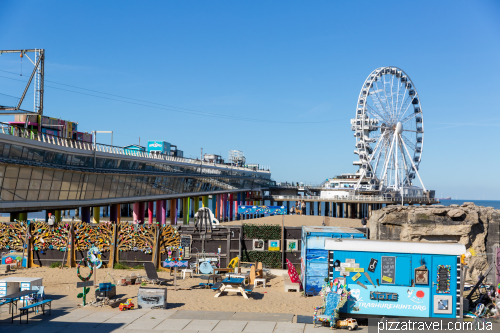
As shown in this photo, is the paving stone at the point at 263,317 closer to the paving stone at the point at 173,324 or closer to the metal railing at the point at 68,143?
the paving stone at the point at 173,324

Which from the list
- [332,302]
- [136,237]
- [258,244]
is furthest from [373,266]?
[136,237]

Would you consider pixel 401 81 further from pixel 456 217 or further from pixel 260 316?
pixel 260 316

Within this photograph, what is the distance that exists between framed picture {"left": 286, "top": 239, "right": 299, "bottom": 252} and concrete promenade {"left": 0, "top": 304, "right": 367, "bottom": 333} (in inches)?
289

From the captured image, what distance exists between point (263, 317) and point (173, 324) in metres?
2.39

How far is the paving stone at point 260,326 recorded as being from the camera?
34.6 ft

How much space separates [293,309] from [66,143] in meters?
21.1

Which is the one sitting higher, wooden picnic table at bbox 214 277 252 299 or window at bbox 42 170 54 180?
window at bbox 42 170 54 180

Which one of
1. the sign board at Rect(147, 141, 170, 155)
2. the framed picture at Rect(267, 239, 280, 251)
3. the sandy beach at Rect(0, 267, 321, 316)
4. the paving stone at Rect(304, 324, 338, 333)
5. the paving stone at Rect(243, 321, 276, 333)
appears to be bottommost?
the sandy beach at Rect(0, 267, 321, 316)

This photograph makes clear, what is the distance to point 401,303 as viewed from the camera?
11.1 metres

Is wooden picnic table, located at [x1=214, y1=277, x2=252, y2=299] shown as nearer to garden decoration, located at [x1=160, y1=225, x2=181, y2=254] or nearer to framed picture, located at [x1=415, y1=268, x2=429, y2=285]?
garden decoration, located at [x1=160, y1=225, x2=181, y2=254]

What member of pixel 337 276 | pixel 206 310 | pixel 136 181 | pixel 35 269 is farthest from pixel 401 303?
pixel 136 181

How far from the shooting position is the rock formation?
18531 millimetres

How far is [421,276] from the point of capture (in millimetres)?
11172

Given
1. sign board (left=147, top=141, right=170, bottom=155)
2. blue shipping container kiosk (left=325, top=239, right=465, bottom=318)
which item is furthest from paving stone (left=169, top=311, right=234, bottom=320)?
sign board (left=147, top=141, right=170, bottom=155)
